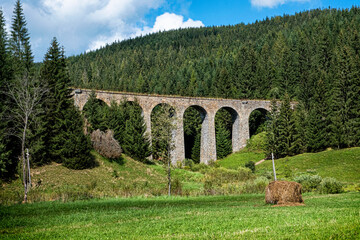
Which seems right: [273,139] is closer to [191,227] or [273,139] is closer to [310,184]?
[310,184]

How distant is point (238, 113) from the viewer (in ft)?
196

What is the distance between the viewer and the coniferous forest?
30.7 m

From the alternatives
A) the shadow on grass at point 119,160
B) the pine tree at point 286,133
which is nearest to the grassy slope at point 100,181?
the shadow on grass at point 119,160

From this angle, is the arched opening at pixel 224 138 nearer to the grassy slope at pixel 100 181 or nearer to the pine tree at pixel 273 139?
the pine tree at pixel 273 139

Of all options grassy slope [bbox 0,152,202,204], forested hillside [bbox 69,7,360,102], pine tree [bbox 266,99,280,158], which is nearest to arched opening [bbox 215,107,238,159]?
pine tree [bbox 266,99,280,158]

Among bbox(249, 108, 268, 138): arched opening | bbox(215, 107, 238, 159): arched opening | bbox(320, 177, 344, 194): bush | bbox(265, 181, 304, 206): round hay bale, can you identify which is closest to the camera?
bbox(265, 181, 304, 206): round hay bale

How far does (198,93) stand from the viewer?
3489 inches

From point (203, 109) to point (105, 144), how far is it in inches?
939

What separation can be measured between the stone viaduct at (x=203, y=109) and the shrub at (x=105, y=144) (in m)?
8.12

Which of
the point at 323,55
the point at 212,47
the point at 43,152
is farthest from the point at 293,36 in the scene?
the point at 43,152

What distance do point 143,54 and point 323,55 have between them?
281 feet

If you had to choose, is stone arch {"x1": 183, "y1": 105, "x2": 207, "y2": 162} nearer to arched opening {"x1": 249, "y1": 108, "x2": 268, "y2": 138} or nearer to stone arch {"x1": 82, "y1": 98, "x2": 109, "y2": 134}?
arched opening {"x1": 249, "y1": 108, "x2": 268, "y2": 138}

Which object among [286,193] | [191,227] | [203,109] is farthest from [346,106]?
[191,227]

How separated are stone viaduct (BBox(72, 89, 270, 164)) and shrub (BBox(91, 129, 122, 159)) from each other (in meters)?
Answer: 8.12
